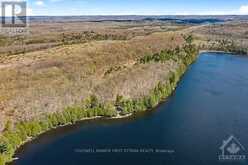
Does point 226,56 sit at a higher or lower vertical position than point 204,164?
higher

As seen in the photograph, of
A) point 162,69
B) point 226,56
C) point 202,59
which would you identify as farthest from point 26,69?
point 226,56

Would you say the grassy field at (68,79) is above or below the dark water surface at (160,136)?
above

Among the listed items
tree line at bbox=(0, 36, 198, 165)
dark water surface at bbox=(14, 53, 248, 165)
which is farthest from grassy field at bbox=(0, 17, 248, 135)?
dark water surface at bbox=(14, 53, 248, 165)

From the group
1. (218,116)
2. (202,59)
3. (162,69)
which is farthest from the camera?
(202,59)

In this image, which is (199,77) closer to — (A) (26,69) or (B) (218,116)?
(B) (218,116)

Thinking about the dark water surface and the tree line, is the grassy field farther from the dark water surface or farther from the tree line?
the dark water surface

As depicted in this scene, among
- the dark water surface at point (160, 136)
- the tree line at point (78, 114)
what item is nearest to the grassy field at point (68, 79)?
the tree line at point (78, 114)

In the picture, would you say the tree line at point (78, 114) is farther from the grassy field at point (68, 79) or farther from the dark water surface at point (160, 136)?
the dark water surface at point (160, 136)

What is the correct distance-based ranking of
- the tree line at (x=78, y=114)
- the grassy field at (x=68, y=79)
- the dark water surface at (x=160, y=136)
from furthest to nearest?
the grassy field at (x=68, y=79)
the tree line at (x=78, y=114)
the dark water surface at (x=160, y=136)

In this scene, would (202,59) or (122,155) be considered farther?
(202,59)
